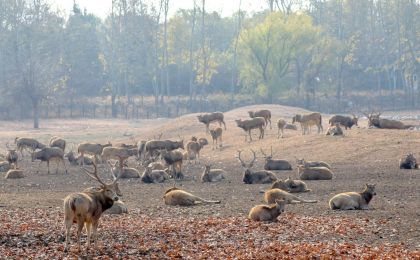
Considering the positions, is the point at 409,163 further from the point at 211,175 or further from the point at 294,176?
the point at 211,175

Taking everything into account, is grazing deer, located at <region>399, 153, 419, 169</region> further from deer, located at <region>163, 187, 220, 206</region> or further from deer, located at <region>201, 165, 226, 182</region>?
deer, located at <region>163, 187, 220, 206</region>

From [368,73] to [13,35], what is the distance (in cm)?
4244

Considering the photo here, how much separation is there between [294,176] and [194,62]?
68.7 m

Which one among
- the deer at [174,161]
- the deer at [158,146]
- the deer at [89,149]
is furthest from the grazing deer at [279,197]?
the deer at [89,149]

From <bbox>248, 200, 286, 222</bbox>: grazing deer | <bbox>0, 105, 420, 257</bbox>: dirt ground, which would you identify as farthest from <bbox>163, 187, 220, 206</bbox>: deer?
<bbox>248, 200, 286, 222</bbox>: grazing deer

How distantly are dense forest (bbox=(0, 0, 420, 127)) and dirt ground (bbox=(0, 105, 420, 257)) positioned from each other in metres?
30.5

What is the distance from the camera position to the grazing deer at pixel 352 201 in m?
20.4

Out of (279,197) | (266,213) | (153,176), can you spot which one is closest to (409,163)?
(153,176)

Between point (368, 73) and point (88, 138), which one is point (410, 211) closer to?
point (88, 138)

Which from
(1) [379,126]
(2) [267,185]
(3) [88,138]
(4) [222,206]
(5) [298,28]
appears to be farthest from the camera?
(5) [298,28]

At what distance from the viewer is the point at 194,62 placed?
97.8 metres

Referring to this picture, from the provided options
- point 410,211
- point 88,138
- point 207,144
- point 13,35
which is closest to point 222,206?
point 410,211

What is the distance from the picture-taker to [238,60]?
3986 inches

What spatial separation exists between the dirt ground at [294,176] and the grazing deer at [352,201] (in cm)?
30
